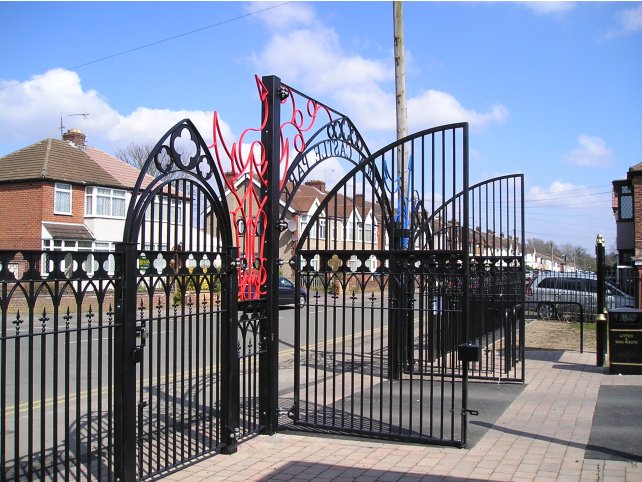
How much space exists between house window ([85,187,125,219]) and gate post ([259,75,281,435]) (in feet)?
93.4

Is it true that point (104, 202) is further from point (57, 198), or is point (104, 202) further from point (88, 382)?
point (88, 382)

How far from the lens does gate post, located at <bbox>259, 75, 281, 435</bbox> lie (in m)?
7.04

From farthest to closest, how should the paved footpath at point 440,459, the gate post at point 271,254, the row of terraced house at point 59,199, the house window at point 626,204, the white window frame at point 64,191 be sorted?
1. the house window at point 626,204
2. the white window frame at point 64,191
3. the row of terraced house at point 59,199
4. the gate post at point 271,254
5. the paved footpath at point 440,459

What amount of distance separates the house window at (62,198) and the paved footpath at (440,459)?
28.6m

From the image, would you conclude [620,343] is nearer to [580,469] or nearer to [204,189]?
[580,469]

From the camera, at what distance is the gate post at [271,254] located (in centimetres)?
704

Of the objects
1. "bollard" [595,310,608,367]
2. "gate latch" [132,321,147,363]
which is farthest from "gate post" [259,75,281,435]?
"bollard" [595,310,608,367]

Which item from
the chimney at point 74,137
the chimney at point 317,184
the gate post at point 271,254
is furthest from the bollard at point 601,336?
the chimney at point 317,184

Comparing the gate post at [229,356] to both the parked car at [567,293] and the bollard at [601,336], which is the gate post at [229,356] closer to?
the bollard at [601,336]

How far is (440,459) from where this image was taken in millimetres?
6035

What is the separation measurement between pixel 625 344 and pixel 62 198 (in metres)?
28.6

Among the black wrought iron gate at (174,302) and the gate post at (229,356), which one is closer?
the black wrought iron gate at (174,302)

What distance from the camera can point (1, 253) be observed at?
4059 millimetres

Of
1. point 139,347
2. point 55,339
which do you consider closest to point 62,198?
point 139,347
